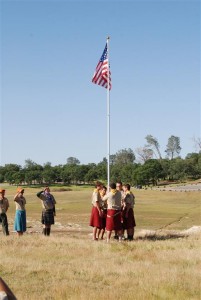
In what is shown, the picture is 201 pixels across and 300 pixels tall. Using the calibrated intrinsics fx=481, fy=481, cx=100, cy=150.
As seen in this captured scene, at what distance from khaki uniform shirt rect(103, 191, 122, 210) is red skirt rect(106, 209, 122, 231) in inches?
5.8

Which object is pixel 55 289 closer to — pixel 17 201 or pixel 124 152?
pixel 17 201

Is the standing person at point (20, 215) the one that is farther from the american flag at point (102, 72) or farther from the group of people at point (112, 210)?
the american flag at point (102, 72)

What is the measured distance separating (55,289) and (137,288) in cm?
144

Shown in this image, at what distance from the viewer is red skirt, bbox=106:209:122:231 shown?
47.5 ft

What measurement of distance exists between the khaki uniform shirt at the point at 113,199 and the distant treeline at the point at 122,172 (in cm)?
8073

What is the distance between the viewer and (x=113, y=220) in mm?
14484

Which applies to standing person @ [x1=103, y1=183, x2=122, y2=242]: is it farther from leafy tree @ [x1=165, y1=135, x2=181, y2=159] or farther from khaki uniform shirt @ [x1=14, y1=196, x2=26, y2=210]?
leafy tree @ [x1=165, y1=135, x2=181, y2=159]

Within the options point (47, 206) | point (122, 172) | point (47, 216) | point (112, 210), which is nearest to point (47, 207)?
point (47, 206)

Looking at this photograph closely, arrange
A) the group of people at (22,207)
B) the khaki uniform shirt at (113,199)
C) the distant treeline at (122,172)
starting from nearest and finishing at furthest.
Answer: the khaki uniform shirt at (113,199), the group of people at (22,207), the distant treeline at (122,172)

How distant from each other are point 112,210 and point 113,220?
0.30 metres

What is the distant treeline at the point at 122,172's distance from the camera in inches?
4131

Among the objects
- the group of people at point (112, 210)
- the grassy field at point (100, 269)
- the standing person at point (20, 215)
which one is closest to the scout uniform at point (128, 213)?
the group of people at point (112, 210)

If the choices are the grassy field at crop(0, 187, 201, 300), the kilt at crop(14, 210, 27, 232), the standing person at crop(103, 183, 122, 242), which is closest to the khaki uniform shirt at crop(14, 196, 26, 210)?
the kilt at crop(14, 210, 27, 232)

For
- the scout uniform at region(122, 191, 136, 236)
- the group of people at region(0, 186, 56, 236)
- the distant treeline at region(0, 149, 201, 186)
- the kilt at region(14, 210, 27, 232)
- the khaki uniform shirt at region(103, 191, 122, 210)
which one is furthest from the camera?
the distant treeline at region(0, 149, 201, 186)
